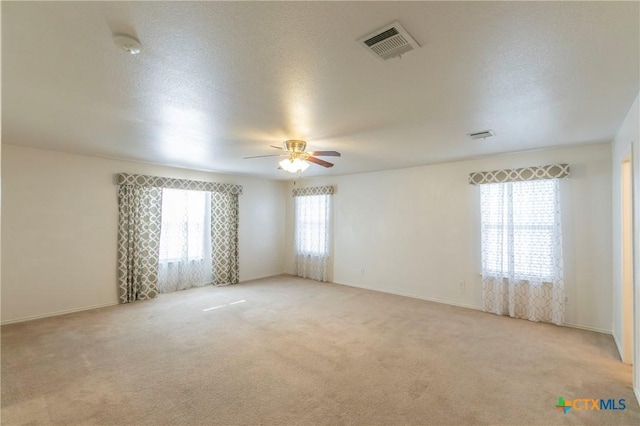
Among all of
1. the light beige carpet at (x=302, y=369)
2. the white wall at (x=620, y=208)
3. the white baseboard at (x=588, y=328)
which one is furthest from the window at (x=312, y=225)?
the white wall at (x=620, y=208)

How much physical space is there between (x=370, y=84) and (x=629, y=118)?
8.05ft

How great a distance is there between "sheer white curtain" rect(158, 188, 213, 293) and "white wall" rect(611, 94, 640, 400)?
6.21m

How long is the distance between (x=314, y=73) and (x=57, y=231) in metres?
4.62

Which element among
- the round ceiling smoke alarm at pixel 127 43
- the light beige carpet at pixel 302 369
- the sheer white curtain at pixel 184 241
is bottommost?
the light beige carpet at pixel 302 369

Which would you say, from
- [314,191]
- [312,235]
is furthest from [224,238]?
[314,191]

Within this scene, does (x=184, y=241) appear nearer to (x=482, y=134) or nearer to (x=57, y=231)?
(x=57, y=231)

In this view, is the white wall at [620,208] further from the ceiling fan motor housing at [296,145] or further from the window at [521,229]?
the ceiling fan motor housing at [296,145]

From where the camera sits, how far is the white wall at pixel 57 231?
4098 mm

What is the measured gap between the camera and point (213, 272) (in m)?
6.35

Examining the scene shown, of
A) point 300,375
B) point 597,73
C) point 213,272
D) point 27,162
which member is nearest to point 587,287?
point 597,73

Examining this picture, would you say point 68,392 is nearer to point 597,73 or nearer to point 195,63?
point 195,63

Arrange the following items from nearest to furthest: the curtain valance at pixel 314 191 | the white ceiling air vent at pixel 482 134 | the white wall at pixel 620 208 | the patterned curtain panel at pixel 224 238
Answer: the white wall at pixel 620 208 < the white ceiling air vent at pixel 482 134 < the patterned curtain panel at pixel 224 238 < the curtain valance at pixel 314 191

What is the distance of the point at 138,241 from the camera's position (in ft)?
17.0

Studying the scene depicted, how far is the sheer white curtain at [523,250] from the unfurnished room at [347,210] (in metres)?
0.03
